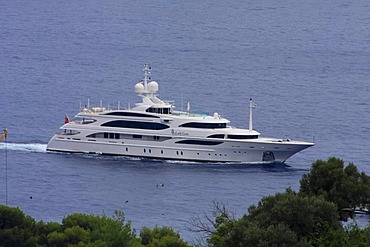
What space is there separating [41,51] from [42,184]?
7365cm

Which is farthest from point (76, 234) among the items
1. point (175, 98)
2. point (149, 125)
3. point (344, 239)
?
point (175, 98)

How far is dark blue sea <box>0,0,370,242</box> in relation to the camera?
92.3m

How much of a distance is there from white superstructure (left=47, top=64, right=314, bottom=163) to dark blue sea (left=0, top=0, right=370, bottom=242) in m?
1.27

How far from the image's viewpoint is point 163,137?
108312mm

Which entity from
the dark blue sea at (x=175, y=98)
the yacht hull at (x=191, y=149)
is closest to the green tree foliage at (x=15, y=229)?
the dark blue sea at (x=175, y=98)

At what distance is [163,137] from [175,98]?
75.9 feet

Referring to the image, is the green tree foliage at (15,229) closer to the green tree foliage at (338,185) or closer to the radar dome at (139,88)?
the green tree foliage at (338,185)

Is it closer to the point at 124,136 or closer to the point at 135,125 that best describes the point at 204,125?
the point at 135,125

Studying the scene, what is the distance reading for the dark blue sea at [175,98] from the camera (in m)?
92.3

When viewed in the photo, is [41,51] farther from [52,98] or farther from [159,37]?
[52,98]

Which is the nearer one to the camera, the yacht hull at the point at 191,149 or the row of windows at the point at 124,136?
the yacht hull at the point at 191,149

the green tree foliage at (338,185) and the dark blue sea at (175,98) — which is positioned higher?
the dark blue sea at (175,98)

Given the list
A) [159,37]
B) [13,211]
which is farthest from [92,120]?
[159,37]

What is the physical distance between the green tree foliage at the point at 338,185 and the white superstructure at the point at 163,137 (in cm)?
4444
